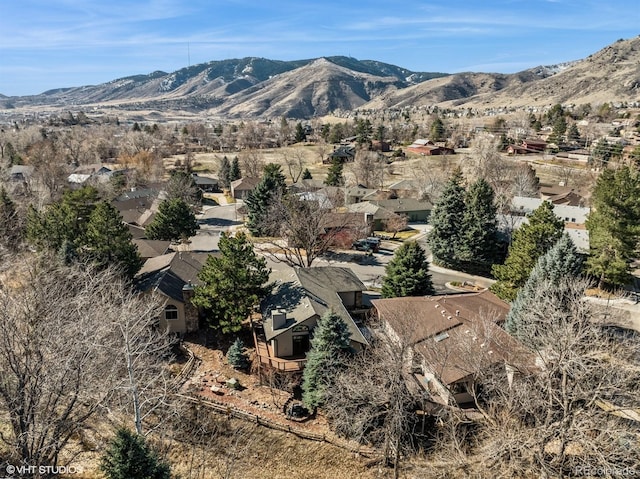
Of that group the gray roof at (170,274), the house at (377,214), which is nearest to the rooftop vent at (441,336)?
the gray roof at (170,274)

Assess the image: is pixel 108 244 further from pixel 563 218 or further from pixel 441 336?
pixel 563 218

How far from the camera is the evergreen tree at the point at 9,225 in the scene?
42.2m

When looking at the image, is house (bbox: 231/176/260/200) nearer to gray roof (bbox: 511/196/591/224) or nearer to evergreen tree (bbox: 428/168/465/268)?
evergreen tree (bbox: 428/168/465/268)

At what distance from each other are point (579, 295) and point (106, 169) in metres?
91.0

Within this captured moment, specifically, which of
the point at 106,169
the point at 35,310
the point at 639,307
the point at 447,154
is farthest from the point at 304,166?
the point at 35,310

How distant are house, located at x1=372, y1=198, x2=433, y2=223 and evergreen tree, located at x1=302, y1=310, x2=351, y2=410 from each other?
42.3m

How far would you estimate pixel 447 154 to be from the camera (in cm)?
11081

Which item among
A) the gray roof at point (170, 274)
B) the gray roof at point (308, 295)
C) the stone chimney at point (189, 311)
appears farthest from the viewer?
the gray roof at point (170, 274)

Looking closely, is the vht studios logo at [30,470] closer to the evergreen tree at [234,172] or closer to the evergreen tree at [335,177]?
the evergreen tree at [335,177]

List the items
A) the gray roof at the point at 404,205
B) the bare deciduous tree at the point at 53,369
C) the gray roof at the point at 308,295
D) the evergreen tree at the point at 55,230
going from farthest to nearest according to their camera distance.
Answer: the gray roof at the point at 404,205 < the evergreen tree at the point at 55,230 < the gray roof at the point at 308,295 < the bare deciduous tree at the point at 53,369

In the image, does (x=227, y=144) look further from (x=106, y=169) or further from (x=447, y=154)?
(x=447, y=154)

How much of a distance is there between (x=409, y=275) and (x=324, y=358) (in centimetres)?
1332

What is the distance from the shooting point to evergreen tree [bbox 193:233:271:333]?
28656 millimetres

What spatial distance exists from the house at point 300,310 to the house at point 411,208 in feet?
106
